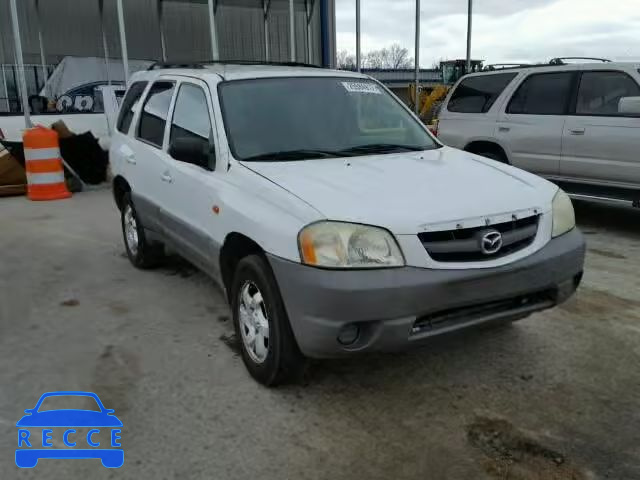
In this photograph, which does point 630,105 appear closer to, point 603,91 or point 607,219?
point 603,91

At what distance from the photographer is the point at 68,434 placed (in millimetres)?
3061

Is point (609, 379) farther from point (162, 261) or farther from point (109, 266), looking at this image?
point (109, 266)

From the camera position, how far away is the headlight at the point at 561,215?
11.2 feet

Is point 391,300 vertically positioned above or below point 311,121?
below

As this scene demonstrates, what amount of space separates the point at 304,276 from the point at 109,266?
367cm

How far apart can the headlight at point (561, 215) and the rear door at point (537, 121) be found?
412 cm

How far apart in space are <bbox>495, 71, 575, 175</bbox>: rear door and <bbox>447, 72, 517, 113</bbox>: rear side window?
0.29 m

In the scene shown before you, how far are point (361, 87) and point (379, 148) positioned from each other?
0.72m

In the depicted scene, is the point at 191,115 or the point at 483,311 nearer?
the point at 483,311

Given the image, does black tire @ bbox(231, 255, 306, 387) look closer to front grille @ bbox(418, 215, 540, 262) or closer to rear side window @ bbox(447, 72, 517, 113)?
front grille @ bbox(418, 215, 540, 262)

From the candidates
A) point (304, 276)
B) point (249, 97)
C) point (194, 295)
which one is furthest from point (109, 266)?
point (304, 276)

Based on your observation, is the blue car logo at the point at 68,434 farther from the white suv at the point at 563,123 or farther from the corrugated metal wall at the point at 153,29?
the corrugated metal wall at the point at 153,29

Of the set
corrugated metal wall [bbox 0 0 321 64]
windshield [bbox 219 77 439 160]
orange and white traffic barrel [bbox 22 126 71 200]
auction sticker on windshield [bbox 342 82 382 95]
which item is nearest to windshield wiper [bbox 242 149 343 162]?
windshield [bbox 219 77 439 160]

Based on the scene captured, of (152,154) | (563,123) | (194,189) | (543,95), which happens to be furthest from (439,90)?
(194,189)
